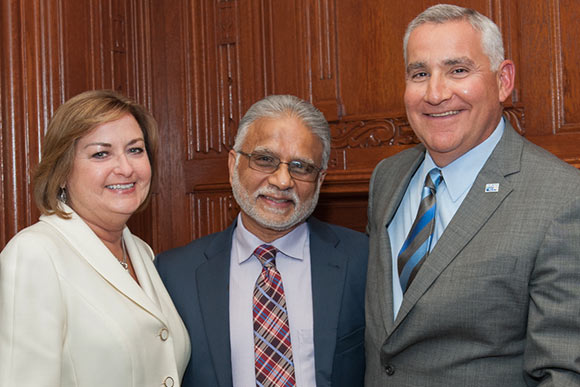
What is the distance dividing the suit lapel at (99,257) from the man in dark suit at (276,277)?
25cm

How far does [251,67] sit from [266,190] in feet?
4.21

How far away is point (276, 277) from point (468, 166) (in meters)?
0.74

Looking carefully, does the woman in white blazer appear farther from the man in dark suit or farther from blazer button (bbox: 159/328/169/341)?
the man in dark suit

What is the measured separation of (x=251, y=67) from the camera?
10.9 feet

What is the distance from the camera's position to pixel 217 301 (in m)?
2.13


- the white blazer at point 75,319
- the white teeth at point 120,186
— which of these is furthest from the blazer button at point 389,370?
the white teeth at point 120,186

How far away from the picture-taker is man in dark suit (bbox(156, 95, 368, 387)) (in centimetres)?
208

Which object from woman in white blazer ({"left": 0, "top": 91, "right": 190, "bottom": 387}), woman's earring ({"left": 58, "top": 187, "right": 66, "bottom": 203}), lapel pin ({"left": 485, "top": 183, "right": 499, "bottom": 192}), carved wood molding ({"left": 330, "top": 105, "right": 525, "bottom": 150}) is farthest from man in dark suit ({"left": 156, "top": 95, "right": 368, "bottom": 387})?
carved wood molding ({"left": 330, "top": 105, "right": 525, "bottom": 150})

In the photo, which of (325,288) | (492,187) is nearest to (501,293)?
(492,187)

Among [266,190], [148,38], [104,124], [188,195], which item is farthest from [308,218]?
[148,38]

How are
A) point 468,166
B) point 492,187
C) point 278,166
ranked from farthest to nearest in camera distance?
1. point 278,166
2. point 468,166
3. point 492,187

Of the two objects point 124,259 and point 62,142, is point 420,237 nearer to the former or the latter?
point 124,259

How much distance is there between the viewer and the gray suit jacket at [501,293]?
62.1 inches

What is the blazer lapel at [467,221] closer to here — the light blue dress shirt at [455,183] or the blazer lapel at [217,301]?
the light blue dress shirt at [455,183]
